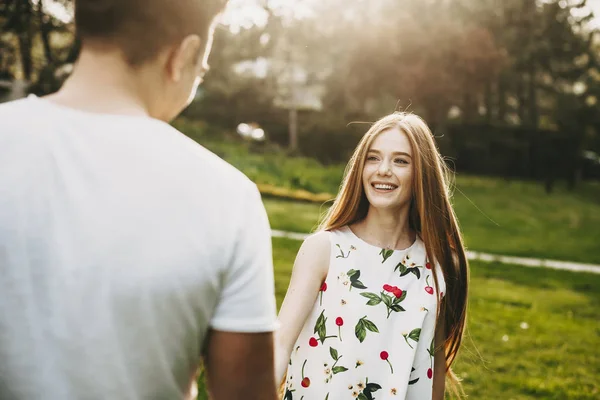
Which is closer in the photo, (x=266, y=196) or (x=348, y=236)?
(x=348, y=236)

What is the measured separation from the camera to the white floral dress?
2.46 meters

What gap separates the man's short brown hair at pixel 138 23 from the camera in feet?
3.70

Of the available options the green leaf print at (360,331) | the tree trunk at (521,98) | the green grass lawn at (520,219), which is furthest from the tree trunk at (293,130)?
the green leaf print at (360,331)

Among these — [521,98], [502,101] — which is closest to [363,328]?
[502,101]

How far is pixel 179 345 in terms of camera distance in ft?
3.80

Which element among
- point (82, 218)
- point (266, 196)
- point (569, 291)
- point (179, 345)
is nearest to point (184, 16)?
point (82, 218)

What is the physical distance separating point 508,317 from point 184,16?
274 inches

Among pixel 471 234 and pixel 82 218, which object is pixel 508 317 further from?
A: pixel 82 218

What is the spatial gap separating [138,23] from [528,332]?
669 cm

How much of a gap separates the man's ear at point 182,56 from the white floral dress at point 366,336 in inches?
60.2

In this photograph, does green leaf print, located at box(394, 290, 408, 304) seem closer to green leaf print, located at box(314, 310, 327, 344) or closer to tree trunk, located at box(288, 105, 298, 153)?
green leaf print, located at box(314, 310, 327, 344)

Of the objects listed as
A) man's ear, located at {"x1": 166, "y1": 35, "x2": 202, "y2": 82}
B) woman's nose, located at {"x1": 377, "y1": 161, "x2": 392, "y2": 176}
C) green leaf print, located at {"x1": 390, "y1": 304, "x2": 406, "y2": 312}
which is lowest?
green leaf print, located at {"x1": 390, "y1": 304, "x2": 406, "y2": 312}

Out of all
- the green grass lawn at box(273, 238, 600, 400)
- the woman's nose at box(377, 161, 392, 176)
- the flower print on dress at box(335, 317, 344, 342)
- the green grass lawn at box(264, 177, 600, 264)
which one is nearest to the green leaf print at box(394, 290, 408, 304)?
the flower print on dress at box(335, 317, 344, 342)

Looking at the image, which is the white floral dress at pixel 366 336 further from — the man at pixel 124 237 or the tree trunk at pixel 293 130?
the tree trunk at pixel 293 130
